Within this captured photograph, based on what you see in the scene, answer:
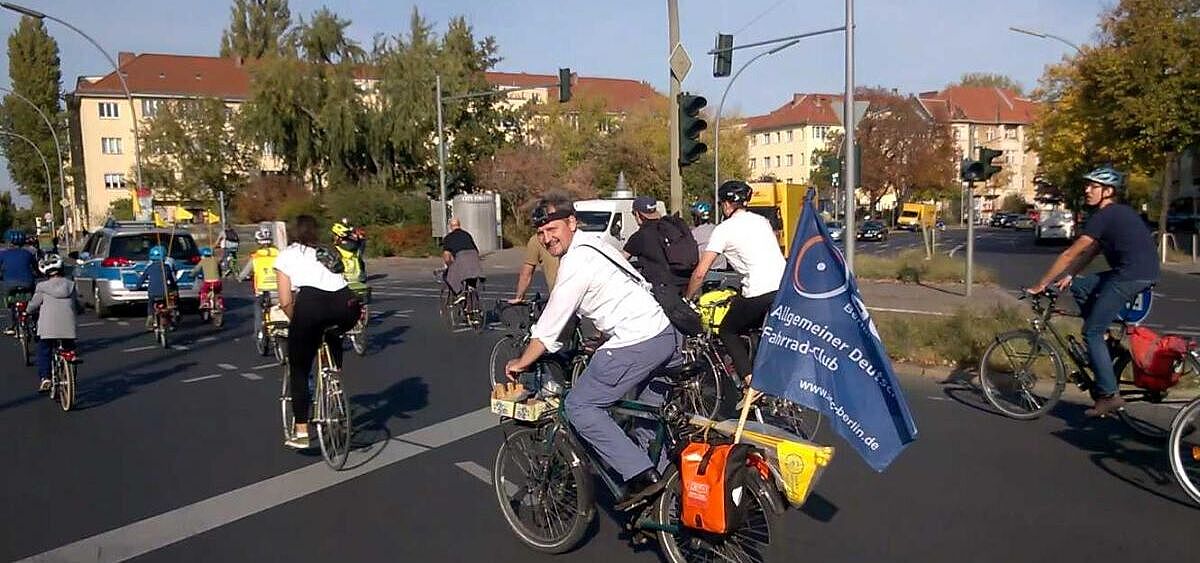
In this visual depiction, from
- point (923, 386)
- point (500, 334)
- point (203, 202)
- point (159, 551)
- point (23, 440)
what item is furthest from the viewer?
point (203, 202)

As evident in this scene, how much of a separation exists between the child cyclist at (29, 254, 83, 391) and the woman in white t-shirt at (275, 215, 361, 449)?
3.84 meters

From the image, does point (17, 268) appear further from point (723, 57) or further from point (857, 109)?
point (723, 57)

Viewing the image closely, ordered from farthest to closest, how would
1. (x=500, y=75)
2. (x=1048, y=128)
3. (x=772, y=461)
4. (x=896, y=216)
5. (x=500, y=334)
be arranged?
(x=500, y=75), (x=896, y=216), (x=1048, y=128), (x=500, y=334), (x=772, y=461)

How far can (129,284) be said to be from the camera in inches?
690

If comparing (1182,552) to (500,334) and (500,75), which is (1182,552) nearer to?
(500,334)

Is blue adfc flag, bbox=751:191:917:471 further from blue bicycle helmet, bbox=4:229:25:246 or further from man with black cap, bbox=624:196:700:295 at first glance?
blue bicycle helmet, bbox=4:229:25:246

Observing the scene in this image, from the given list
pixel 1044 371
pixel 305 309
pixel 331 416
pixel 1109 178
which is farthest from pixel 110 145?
pixel 1109 178

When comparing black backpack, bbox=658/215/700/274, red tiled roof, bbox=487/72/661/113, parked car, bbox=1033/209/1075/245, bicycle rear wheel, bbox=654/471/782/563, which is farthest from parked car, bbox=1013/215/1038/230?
bicycle rear wheel, bbox=654/471/782/563

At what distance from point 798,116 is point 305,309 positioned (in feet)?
317

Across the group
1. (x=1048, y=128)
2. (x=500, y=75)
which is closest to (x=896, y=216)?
(x=1048, y=128)

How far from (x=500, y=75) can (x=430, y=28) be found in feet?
184

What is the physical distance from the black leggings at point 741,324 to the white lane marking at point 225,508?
2.17 metres

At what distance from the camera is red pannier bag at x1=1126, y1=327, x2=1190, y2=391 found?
630 centimetres

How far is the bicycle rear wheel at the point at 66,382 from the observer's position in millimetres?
9125
